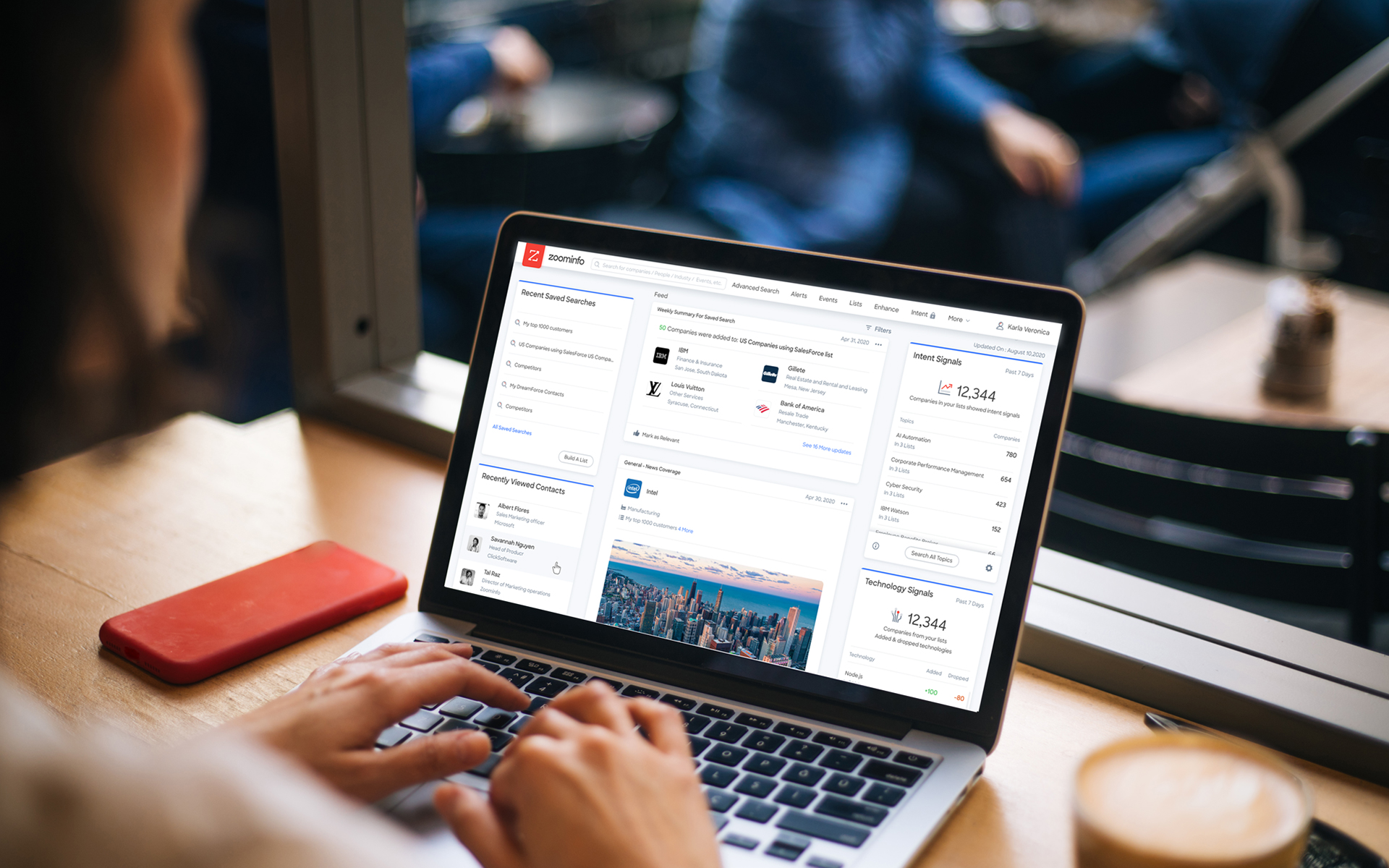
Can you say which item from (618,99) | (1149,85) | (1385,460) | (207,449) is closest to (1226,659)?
(1385,460)

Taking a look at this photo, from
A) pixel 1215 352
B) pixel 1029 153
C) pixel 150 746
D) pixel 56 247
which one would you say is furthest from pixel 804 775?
pixel 1029 153

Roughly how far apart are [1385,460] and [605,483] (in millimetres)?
841

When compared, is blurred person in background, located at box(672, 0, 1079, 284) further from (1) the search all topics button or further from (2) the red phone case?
(1) the search all topics button

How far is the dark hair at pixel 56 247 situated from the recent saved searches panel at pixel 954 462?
2.62 ft

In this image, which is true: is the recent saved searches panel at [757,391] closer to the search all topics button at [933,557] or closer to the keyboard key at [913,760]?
the search all topics button at [933,557]

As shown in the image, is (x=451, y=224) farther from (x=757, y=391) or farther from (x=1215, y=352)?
(x=757, y=391)

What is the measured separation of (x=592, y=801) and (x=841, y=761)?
0.17 metres

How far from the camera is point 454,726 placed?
588 mm

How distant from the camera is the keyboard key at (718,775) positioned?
55 cm

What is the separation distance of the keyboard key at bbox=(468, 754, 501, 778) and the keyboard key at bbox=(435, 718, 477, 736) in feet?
0.11

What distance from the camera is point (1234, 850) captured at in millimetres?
378

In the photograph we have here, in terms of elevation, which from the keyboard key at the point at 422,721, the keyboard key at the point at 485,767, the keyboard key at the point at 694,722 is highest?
the keyboard key at the point at 694,722

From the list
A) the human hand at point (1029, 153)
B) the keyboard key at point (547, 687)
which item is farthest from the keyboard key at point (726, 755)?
the human hand at point (1029, 153)

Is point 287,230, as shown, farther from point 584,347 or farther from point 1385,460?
point 1385,460
